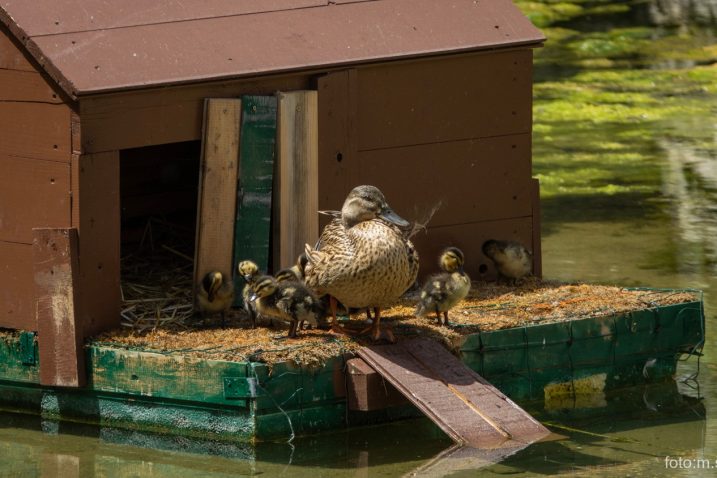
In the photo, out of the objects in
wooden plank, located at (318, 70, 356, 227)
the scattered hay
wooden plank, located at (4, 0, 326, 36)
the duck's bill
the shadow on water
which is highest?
wooden plank, located at (4, 0, 326, 36)

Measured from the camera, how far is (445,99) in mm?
10547

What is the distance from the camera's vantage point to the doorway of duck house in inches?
434

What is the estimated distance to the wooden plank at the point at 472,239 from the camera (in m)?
10.7

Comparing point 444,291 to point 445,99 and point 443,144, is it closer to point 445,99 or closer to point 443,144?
point 443,144

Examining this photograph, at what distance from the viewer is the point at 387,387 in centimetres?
898

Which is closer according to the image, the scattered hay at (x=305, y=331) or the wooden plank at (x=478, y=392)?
the wooden plank at (x=478, y=392)

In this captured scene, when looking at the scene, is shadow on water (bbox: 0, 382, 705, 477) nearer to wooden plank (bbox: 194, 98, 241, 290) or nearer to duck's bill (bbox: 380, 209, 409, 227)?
duck's bill (bbox: 380, 209, 409, 227)

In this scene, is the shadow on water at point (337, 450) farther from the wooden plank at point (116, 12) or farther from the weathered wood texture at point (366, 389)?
the wooden plank at point (116, 12)

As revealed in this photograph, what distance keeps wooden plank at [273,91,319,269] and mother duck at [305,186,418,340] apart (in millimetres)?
606

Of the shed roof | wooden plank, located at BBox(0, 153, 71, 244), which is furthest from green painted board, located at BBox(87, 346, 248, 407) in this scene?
the shed roof

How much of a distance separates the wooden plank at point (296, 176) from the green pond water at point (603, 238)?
145 centimetres

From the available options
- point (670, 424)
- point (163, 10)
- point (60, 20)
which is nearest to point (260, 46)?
point (163, 10)

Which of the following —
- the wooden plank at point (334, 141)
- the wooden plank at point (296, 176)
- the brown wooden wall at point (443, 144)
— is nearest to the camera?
the wooden plank at point (296, 176)

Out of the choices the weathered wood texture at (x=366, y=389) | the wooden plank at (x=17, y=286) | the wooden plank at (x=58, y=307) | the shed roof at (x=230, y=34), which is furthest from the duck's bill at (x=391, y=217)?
the wooden plank at (x=17, y=286)
